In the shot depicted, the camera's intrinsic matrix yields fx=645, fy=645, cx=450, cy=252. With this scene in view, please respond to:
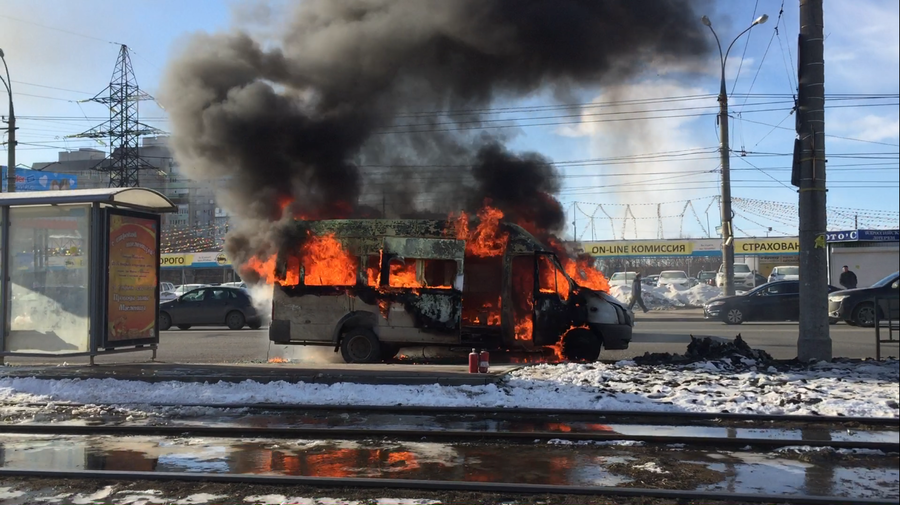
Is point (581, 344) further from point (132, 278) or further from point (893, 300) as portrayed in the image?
point (132, 278)

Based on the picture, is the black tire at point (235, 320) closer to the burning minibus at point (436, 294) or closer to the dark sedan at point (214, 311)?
the dark sedan at point (214, 311)

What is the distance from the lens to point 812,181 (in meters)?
8.32

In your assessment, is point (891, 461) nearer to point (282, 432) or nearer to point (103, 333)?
point (282, 432)

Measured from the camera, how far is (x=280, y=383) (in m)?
9.09

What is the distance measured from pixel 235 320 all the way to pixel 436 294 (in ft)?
37.4

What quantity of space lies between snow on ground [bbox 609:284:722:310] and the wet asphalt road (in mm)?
6844

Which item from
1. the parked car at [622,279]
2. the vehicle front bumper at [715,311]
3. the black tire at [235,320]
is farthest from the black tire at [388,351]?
the parked car at [622,279]

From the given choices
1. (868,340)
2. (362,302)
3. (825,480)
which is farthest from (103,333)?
(868,340)

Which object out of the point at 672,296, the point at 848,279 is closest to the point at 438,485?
the point at 848,279

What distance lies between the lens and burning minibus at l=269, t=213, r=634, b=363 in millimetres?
10555

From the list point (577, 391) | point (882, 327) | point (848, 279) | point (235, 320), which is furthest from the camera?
point (848, 279)

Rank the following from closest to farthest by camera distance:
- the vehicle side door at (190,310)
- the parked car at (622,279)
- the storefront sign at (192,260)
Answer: the vehicle side door at (190,310) < the parked car at (622,279) < the storefront sign at (192,260)

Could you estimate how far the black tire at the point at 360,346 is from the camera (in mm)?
10836

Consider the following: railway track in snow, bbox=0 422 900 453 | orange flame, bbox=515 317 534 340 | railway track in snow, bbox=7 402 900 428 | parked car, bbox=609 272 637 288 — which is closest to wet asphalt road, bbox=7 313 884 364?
orange flame, bbox=515 317 534 340
